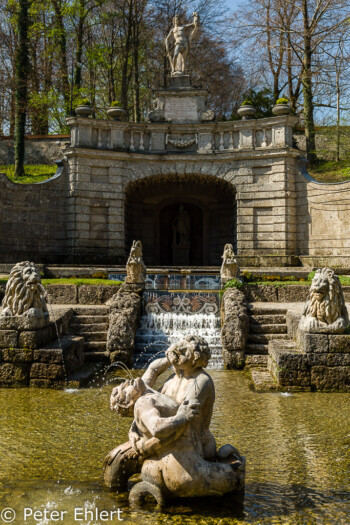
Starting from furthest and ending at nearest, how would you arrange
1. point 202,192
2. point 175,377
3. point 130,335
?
point 202,192
point 130,335
point 175,377

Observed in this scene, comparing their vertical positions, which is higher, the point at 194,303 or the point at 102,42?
the point at 102,42

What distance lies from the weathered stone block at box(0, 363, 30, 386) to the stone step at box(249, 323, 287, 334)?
4.56 meters

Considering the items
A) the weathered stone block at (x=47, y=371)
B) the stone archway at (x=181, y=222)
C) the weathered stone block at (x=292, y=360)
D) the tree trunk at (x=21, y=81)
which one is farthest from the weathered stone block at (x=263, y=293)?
the tree trunk at (x=21, y=81)

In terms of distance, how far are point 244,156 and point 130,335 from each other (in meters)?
11.6

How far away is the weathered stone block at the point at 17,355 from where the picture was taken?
7492 mm

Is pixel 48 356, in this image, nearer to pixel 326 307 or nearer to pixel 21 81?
pixel 326 307

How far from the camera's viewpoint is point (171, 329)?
1065cm

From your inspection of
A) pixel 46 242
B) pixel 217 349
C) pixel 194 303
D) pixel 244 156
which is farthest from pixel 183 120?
pixel 217 349

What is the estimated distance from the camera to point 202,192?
21.6 metres

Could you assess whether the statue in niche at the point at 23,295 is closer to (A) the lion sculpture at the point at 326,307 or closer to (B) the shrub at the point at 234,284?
(A) the lion sculpture at the point at 326,307

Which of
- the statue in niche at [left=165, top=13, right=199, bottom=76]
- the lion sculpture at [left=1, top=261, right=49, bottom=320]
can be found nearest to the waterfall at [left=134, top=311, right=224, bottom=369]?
the lion sculpture at [left=1, top=261, right=49, bottom=320]

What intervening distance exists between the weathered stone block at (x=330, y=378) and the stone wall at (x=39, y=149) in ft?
71.9

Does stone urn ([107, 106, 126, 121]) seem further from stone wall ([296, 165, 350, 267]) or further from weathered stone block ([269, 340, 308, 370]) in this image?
weathered stone block ([269, 340, 308, 370])

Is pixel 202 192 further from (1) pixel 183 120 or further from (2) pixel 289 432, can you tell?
(2) pixel 289 432
